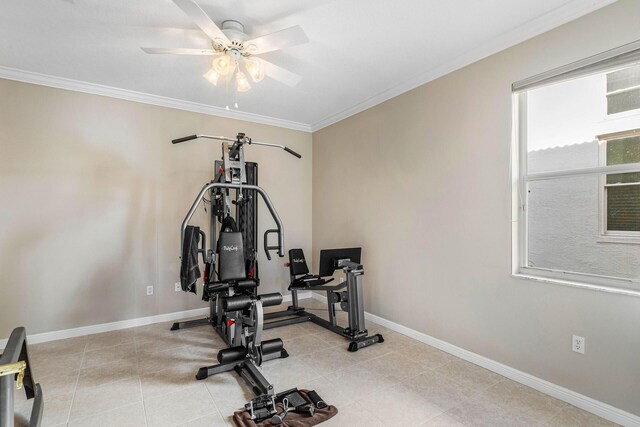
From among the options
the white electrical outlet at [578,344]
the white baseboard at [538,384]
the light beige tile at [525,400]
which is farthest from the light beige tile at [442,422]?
the white electrical outlet at [578,344]

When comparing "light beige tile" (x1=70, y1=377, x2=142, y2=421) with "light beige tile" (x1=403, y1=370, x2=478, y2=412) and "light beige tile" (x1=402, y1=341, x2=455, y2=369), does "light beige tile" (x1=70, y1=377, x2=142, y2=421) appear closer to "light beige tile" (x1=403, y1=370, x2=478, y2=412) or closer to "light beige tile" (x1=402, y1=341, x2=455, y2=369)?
"light beige tile" (x1=403, y1=370, x2=478, y2=412)

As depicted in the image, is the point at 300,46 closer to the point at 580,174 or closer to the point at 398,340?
the point at 580,174

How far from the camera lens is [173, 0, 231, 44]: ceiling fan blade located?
162 cm

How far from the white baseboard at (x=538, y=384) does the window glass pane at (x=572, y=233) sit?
820 millimetres

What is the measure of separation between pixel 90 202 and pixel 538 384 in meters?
4.48

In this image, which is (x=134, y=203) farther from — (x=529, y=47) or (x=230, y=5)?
(x=529, y=47)

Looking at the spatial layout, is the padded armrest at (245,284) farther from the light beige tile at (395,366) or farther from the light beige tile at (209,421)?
the light beige tile at (395,366)

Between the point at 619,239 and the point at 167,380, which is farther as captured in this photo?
the point at 167,380

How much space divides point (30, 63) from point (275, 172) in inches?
110

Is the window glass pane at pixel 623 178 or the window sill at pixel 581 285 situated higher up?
the window glass pane at pixel 623 178

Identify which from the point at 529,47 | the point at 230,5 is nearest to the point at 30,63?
the point at 230,5

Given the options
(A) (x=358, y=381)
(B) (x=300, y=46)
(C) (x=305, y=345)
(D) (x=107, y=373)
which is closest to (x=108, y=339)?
(D) (x=107, y=373)

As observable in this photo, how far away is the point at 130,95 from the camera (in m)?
3.51

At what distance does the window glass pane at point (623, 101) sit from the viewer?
192 centimetres
